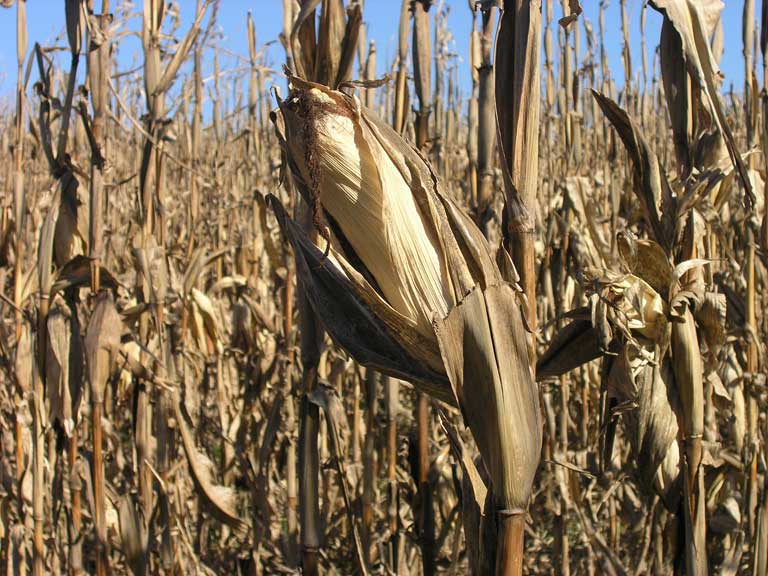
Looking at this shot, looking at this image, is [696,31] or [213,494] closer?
[696,31]

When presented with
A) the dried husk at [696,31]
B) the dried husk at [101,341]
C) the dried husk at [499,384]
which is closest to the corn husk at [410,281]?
the dried husk at [499,384]

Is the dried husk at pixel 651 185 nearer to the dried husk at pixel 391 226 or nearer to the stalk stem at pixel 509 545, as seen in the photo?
the dried husk at pixel 391 226

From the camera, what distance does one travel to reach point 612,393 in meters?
1.27

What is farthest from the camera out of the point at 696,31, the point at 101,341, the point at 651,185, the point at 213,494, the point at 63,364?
the point at 213,494

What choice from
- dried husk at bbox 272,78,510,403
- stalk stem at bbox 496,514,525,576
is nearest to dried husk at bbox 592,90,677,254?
dried husk at bbox 272,78,510,403

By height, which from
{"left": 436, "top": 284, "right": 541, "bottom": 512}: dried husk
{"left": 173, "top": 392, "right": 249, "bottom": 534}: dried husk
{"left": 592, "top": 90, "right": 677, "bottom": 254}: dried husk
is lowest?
{"left": 173, "top": 392, "right": 249, "bottom": 534}: dried husk

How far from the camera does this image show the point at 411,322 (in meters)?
0.86

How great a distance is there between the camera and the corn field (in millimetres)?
846

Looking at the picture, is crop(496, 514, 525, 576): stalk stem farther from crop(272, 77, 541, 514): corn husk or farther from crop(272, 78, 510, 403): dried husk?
crop(272, 78, 510, 403): dried husk

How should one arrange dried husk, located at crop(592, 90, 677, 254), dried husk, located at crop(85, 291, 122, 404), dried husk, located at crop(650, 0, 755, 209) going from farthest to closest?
dried husk, located at crop(85, 291, 122, 404) → dried husk, located at crop(592, 90, 677, 254) → dried husk, located at crop(650, 0, 755, 209)

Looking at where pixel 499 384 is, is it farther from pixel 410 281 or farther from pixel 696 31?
pixel 696 31

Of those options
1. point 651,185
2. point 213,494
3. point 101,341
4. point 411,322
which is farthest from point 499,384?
point 213,494

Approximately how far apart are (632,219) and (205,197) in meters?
4.53

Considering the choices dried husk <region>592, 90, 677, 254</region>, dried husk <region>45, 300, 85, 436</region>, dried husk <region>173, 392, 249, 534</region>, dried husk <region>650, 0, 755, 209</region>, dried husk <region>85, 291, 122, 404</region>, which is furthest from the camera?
dried husk <region>173, 392, 249, 534</region>
